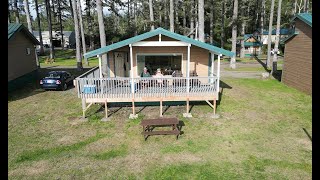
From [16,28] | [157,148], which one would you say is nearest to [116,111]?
[157,148]

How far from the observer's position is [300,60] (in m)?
18.6

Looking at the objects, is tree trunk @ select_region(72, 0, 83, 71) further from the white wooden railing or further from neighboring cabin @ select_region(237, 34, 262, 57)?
neighboring cabin @ select_region(237, 34, 262, 57)

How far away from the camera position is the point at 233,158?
8992mm

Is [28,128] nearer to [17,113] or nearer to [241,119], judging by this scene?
[17,113]

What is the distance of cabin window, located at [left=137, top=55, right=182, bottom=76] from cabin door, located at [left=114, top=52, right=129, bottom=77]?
3.85 ft

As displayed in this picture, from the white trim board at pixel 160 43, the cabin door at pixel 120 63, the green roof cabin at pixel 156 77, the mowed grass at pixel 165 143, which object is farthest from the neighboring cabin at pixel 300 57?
the cabin door at pixel 120 63

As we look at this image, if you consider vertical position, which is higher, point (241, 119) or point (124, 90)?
point (124, 90)

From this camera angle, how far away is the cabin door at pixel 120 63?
15.8 metres

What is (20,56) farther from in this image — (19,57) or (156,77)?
(156,77)

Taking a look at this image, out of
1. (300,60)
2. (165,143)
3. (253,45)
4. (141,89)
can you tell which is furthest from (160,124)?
(253,45)

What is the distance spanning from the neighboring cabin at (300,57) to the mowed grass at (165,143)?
271 centimetres

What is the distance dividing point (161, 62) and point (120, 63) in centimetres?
279

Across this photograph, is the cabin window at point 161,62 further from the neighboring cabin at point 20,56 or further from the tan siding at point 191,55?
the neighboring cabin at point 20,56

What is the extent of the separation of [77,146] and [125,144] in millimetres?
2016
